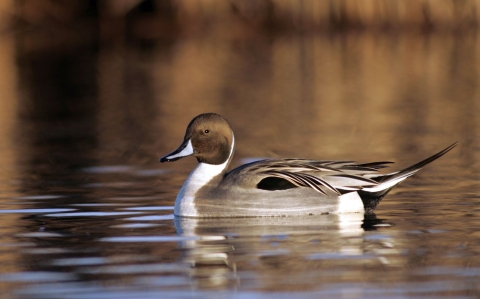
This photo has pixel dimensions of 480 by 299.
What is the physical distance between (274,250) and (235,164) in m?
4.06

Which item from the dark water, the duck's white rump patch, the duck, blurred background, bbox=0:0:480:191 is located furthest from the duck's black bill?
blurred background, bbox=0:0:480:191

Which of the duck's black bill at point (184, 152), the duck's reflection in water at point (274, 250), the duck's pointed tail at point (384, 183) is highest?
the duck's black bill at point (184, 152)

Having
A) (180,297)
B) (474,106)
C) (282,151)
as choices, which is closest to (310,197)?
(180,297)

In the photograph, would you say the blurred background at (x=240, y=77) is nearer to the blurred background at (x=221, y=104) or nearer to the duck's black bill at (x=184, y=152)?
the blurred background at (x=221, y=104)

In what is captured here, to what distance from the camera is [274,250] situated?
20.1 feet

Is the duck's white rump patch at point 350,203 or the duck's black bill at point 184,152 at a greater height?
the duck's black bill at point 184,152

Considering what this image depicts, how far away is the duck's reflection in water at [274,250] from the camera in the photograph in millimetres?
5414

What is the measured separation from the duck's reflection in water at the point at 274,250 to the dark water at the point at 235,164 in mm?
13

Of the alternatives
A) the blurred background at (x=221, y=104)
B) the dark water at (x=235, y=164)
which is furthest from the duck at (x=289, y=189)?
the blurred background at (x=221, y=104)

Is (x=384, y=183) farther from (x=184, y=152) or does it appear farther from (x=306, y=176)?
(x=184, y=152)

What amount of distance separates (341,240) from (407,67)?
15558mm

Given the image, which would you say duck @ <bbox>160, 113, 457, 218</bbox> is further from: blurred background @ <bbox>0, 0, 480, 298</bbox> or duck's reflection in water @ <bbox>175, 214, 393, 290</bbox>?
blurred background @ <bbox>0, 0, 480, 298</bbox>

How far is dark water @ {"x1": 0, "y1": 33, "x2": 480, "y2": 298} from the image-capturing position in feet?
18.0

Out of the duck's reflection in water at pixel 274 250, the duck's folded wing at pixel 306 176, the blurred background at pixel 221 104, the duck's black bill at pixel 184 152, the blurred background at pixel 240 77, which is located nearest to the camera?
the duck's reflection in water at pixel 274 250
